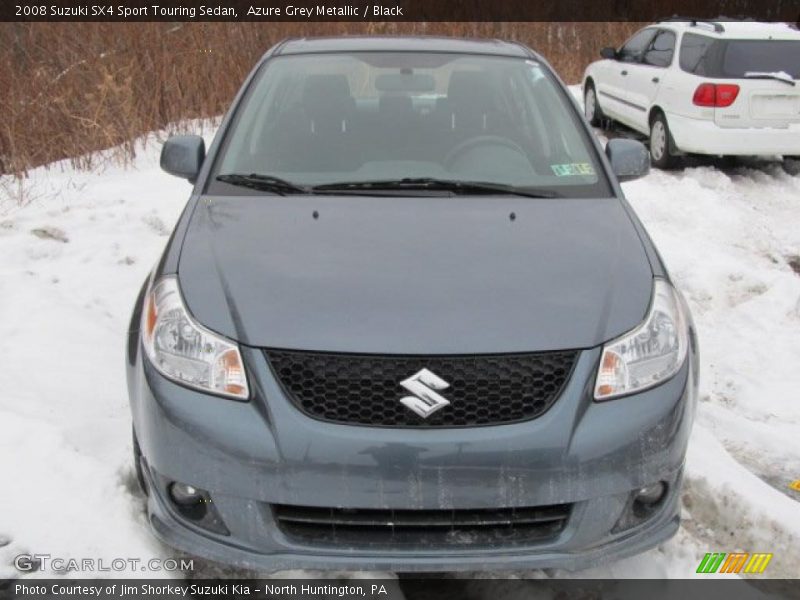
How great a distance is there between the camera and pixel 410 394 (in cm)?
239

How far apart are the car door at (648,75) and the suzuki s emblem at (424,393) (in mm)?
8476

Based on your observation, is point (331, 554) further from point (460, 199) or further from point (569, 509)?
point (460, 199)

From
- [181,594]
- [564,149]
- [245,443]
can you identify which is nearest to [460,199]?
[564,149]

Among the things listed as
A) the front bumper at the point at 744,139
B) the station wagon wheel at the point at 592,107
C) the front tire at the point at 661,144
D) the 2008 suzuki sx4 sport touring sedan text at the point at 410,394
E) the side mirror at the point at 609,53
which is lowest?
the station wagon wheel at the point at 592,107

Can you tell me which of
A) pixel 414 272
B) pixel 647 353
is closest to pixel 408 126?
pixel 414 272

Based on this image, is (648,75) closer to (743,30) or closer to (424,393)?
(743,30)

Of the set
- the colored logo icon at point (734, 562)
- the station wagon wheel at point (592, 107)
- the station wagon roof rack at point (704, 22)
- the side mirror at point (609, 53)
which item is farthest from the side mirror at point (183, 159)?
the station wagon wheel at point (592, 107)

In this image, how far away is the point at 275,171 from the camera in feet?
11.5

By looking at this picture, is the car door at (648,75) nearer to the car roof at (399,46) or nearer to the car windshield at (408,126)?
the car roof at (399,46)

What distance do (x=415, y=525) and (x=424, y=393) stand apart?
391 millimetres

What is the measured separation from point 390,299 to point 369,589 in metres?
0.94

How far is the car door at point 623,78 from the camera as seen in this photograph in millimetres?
10984

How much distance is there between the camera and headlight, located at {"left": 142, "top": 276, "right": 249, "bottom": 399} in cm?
247
